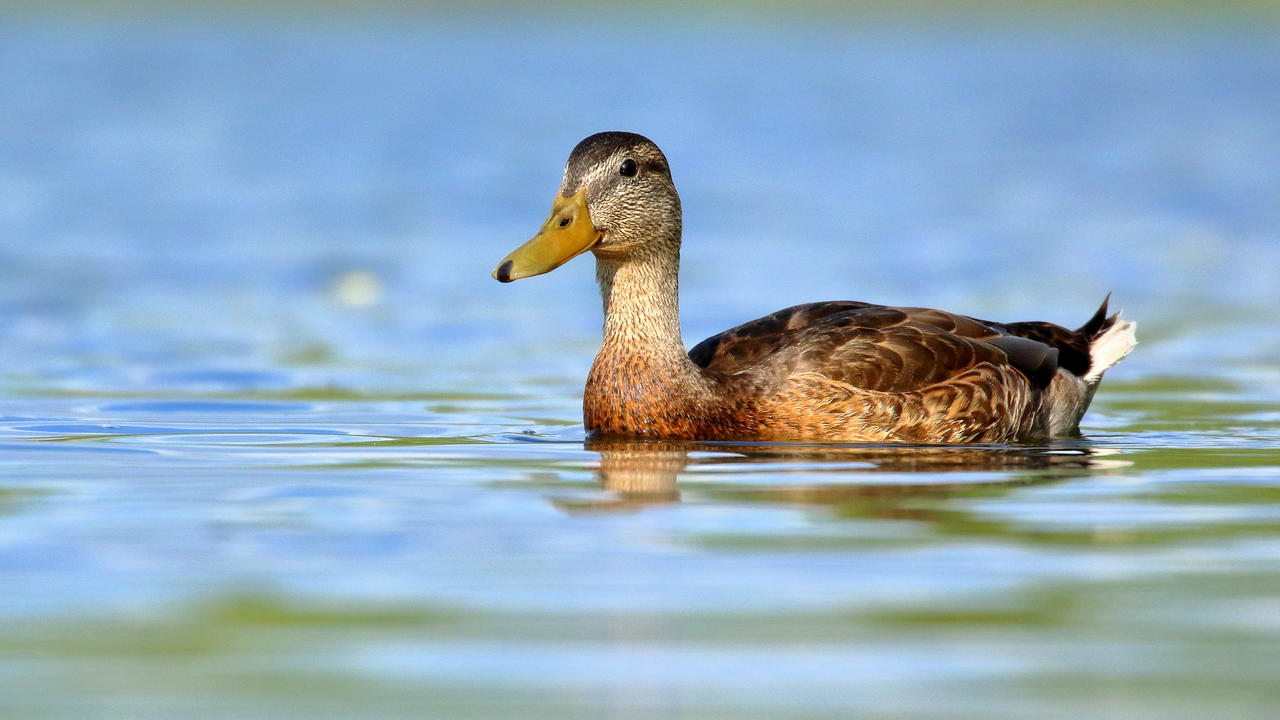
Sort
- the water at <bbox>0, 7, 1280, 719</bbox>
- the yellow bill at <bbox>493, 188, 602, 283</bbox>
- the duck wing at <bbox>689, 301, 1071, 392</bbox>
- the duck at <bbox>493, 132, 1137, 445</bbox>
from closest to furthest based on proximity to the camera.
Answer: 1. the water at <bbox>0, 7, 1280, 719</bbox>
2. the yellow bill at <bbox>493, 188, 602, 283</bbox>
3. the duck at <bbox>493, 132, 1137, 445</bbox>
4. the duck wing at <bbox>689, 301, 1071, 392</bbox>

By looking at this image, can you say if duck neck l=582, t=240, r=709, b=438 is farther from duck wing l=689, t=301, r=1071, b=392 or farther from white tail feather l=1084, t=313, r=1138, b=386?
white tail feather l=1084, t=313, r=1138, b=386

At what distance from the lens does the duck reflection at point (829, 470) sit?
7.35m

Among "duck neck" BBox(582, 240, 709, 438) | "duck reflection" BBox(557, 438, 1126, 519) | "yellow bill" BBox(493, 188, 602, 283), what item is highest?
"yellow bill" BBox(493, 188, 602, 283)

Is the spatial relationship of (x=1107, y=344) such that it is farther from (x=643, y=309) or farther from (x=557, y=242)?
(x=557, y=242)

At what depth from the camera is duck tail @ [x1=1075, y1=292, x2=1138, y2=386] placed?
11.0 m

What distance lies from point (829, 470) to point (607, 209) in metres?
2.02

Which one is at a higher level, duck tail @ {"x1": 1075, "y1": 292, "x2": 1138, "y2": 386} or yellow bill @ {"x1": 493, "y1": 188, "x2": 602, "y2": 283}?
yellow bill @ {"x1": 493, "y1": 188, "x2": 602, "y2": 283}

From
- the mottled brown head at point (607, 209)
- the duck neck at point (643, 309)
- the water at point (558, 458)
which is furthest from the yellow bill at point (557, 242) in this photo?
the water at point (558, 458)

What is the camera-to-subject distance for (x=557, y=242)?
30.1ft

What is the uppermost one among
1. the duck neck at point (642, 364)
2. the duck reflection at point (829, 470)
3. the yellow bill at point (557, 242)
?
the yellow bill at point (557, 242)

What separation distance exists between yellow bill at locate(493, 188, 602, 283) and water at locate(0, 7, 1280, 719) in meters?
0.87

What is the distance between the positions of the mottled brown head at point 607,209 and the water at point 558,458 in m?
0.97

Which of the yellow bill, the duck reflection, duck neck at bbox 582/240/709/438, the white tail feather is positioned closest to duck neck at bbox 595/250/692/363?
duck neck at bbox 582/240/709/438

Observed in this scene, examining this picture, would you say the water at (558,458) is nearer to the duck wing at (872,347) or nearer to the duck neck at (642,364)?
the duck neck at (642,364)
